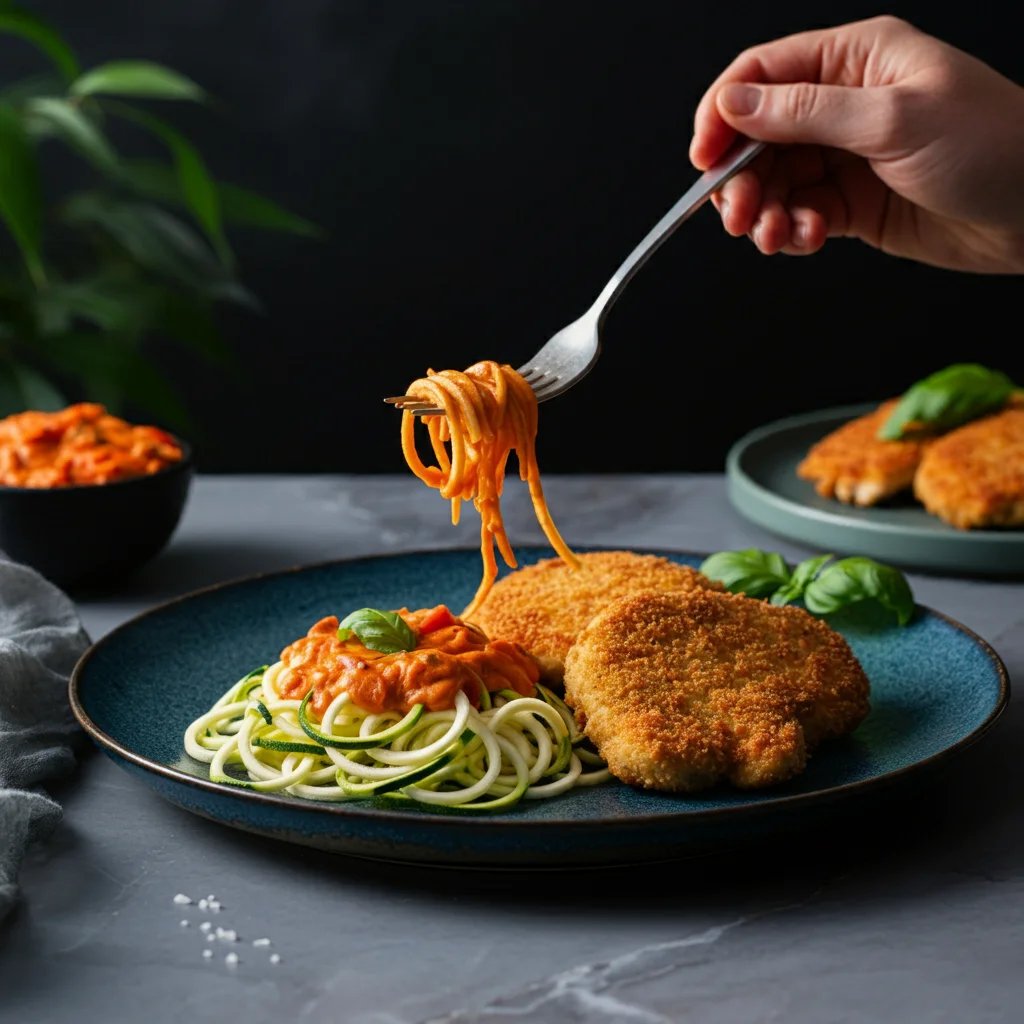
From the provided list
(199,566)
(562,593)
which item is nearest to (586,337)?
(562,593)

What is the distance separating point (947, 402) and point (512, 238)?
302cm

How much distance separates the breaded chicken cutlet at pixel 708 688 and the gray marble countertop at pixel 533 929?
0.58 ft

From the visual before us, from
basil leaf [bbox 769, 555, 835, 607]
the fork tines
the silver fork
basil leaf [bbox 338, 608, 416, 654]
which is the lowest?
basil leaf [bbox 769, 555, 835, 607]

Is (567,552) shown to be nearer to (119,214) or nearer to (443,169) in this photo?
(119,214)

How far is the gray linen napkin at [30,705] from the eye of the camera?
214cm

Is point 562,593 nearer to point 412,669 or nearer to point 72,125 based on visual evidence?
point 412,669

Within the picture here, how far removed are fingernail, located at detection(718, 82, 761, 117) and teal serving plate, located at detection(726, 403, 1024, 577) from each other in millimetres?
1128

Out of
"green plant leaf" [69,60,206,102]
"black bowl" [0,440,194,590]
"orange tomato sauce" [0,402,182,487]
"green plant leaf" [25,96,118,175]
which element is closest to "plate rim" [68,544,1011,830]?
"black bowl" [0,440,194,590]

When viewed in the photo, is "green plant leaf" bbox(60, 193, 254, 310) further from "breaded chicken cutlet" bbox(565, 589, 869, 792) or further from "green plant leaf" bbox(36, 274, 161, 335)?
"breaded chicken cutlet" bbox(565, 589, 869, 792)

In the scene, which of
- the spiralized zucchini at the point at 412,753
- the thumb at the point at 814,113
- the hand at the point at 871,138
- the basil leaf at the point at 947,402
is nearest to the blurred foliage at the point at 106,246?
the hand at the point at 871,138

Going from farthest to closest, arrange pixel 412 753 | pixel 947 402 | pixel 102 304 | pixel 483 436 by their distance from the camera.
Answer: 1. pixel 102 304
2. pixel 947 402
3. pixel 483 436
4. pixel 412 753

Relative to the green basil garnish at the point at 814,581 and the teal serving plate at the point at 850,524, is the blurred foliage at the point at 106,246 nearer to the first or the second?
the teal serving plate at the point at 850,524

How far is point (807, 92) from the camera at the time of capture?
325 cm

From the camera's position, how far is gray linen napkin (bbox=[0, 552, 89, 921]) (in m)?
2.14
